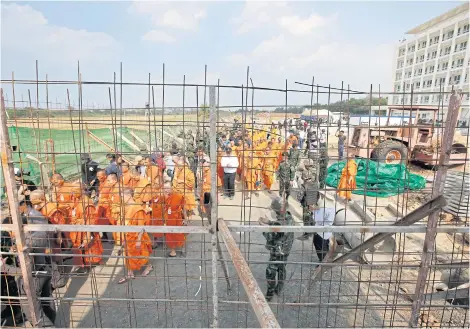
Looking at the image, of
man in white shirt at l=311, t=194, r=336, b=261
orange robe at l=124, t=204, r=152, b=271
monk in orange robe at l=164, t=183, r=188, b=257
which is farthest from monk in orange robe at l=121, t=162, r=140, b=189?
man in white shirt at l=311, t=194, r=336, b=261

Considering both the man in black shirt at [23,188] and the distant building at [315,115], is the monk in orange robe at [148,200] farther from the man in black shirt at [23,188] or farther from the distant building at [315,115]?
the distant building at [315,115]

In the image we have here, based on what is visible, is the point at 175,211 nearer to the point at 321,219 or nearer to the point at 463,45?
the point at 321,219

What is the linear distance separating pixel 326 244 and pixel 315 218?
651 mm

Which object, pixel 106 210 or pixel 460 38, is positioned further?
pixel 460 38

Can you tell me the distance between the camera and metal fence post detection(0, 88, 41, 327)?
8.85 ft

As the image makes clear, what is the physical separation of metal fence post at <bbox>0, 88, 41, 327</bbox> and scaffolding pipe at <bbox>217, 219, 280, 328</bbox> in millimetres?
2010

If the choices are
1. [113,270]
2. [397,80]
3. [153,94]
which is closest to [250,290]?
[153,94]

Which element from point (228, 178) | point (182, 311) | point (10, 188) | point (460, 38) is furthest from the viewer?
point (460, 38)

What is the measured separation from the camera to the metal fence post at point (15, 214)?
270 cm

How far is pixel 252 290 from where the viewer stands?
1832mm

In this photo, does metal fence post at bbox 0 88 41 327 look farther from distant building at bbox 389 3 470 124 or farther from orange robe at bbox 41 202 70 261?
distant building at bbox 389 3 470 124

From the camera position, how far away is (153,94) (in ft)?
9.89

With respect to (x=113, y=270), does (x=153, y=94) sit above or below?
above

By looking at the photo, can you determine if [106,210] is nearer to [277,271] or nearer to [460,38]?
[277,271]
